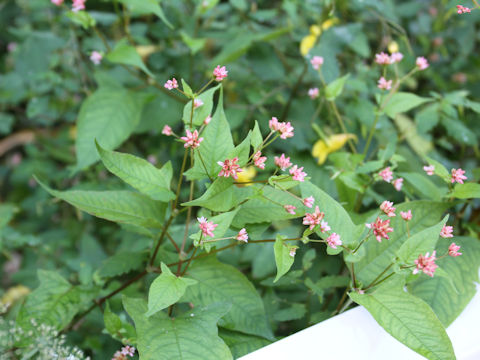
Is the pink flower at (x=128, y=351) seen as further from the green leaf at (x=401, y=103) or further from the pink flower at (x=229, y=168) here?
the green leaf at (x=401, y=103)

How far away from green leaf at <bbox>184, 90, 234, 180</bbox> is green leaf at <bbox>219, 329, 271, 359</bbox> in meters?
0.26

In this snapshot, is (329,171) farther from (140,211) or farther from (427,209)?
(140,211)

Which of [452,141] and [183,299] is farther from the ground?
[183,299]

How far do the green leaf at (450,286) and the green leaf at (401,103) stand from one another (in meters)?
0.26

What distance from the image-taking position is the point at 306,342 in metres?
0.63

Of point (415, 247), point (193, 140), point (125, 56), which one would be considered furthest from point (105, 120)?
point (415, 247)

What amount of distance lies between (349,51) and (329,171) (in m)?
0.52

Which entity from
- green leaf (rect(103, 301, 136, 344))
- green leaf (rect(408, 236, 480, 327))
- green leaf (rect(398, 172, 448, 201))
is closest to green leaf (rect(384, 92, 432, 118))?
green leaf (rect(398, 172, 448, 201))

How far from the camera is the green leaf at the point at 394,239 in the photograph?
0.71m

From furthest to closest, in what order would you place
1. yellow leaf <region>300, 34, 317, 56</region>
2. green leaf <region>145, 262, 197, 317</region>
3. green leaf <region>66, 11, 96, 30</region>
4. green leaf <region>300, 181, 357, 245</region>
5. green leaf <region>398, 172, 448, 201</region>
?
yellow leaf <region>300, 34, 317, 56</region> → green leaf <region>66, 11, 96, 30</region> → green leaf <region>398, 172, 448, 201</region> → green leaf <region>300, 181, 357, 245</region> → green leaf <region>145, 262, 197, 317</region>

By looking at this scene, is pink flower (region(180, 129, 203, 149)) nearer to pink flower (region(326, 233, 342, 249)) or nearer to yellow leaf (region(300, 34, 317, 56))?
pink flower (region(326, 233, 342, 249))

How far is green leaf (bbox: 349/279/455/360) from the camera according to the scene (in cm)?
57

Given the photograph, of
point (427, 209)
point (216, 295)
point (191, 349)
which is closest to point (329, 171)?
point (427, 209)

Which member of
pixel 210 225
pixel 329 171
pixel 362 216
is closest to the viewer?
pixel 210 225
